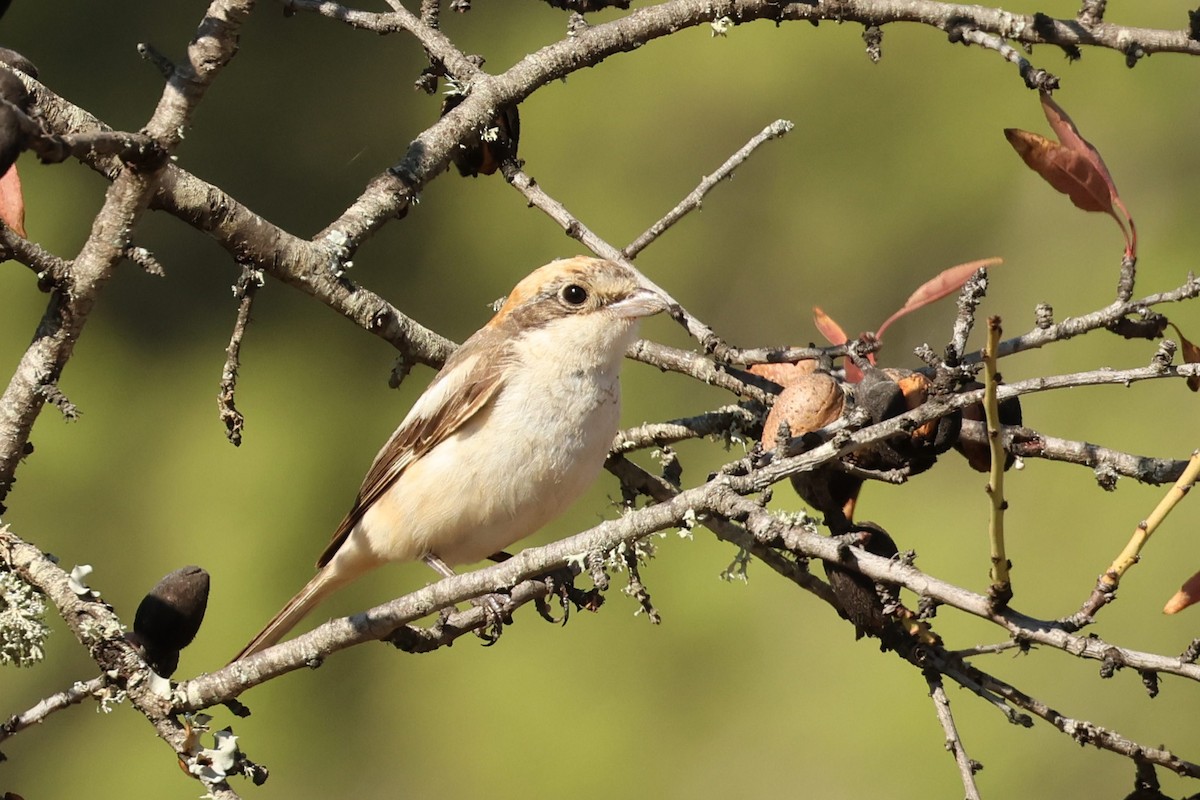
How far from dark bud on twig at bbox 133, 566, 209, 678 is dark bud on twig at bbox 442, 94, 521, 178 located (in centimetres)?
131

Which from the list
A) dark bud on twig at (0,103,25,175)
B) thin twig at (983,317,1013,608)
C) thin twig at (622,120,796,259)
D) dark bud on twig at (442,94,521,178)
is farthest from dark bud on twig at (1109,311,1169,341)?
dark bud on twig at (0,103,25,175)

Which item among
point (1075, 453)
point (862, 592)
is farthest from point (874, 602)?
point (1075, 453)

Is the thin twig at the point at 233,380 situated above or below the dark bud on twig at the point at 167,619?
above

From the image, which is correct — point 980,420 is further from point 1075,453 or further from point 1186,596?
point 1186,596

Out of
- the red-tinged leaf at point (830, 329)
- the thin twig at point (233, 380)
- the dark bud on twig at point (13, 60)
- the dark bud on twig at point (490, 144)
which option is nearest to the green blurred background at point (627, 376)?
the dark bud on twig at point (490, 144)

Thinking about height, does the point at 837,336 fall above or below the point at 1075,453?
above

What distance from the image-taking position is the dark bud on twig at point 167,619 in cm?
212

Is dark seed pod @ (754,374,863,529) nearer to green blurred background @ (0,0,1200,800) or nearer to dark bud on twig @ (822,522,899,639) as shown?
dark bud on twig @ (822,522,899,639)

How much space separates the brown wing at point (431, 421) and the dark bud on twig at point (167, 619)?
3.50ft

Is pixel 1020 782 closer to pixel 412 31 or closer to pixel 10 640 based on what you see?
pixel 412 31

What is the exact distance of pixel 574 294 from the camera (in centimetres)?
324

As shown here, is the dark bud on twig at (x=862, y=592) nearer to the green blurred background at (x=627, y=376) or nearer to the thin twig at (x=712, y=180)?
the thin twig at (x=712, y=180)

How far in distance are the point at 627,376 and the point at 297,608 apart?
1.93 metres

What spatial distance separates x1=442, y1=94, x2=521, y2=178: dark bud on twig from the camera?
3.07 meters
